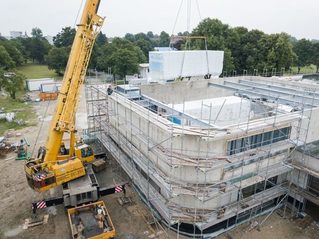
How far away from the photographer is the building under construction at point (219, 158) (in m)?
13.9

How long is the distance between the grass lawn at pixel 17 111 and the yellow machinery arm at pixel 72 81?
55.0ft

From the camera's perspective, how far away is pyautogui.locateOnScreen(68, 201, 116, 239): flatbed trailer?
46.8ft

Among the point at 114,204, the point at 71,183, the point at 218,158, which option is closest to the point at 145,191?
the point at 114,204

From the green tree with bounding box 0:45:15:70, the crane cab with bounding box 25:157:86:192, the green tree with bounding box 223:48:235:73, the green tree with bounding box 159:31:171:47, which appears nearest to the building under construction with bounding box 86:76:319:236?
the crane cab with bounding box 25:157:86:192

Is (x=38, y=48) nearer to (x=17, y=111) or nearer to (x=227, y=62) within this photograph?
(x=17, y=111)

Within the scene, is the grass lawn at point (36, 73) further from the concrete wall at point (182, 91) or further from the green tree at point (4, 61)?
the concrete wall at point (182, 91)

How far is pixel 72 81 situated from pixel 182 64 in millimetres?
9225

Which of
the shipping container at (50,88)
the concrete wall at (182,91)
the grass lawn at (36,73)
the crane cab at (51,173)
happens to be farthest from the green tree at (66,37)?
the crane cab at (51,173)

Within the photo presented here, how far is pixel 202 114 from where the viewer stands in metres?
18.3

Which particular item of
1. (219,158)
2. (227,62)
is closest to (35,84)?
(227,62)

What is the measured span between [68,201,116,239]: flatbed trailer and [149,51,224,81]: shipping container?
11.4 m

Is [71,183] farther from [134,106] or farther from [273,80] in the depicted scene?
[273,80]

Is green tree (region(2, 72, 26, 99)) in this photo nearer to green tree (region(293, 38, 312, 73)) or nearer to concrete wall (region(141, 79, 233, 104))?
concrete wall (region(141, 79, 233, 104))

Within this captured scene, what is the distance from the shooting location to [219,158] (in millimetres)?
13367
